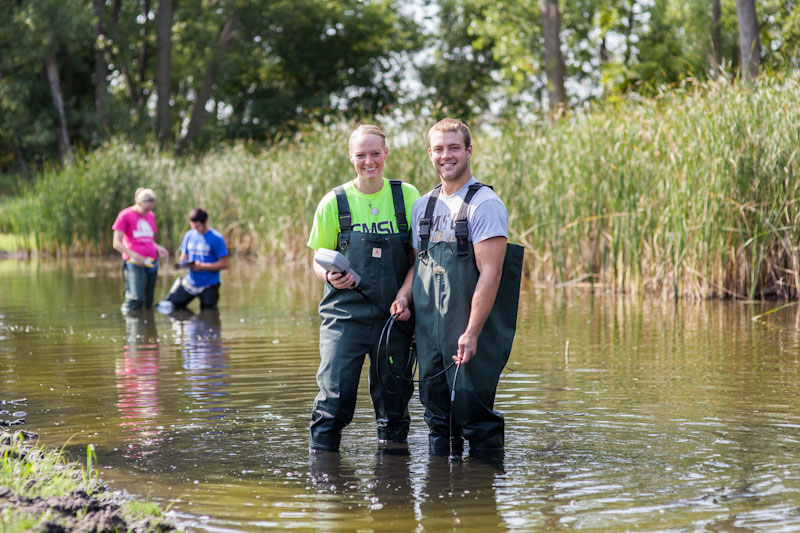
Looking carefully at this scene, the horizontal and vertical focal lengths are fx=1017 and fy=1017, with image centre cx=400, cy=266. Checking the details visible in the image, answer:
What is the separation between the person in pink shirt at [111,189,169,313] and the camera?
481 inches

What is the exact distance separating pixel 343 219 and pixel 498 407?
204cm

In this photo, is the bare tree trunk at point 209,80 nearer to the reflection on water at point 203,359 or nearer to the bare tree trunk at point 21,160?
the bare tree trunk at point 21,160

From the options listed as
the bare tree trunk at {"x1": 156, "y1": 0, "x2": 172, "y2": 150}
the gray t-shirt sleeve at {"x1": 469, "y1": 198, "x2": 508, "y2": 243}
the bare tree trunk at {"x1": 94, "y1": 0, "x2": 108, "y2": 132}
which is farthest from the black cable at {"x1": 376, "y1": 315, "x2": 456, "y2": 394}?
the bare tree trunk at {"x1": 156, "y1": 0, "x2": 172, "y2": 150}

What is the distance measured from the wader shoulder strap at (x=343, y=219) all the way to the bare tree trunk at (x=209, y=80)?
35.7 m

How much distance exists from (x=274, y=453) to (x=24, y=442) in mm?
1308

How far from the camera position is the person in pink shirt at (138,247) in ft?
40.1

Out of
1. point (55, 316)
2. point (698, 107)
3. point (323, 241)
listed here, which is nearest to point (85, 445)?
point (323, 241)

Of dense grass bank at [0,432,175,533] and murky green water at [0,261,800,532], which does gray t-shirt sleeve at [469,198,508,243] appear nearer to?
Answer: murky green water at [0,261,800,532]

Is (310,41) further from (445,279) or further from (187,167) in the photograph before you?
(445,279)

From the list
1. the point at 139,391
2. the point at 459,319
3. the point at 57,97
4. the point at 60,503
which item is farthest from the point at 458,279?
the point at 57,97

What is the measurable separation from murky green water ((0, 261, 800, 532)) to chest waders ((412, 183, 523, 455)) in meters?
0.32

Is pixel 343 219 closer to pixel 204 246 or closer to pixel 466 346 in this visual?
pixel 466 346

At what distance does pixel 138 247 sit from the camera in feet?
40.3

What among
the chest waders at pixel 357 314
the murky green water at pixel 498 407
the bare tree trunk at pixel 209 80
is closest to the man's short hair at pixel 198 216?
the murky green water at pixel 498 407
